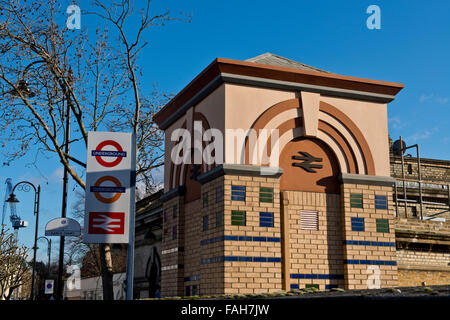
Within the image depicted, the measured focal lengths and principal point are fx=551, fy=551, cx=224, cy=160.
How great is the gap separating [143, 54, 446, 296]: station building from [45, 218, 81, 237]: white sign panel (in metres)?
3.55

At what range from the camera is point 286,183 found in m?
14.4

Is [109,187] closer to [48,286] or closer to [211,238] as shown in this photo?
[211,238]

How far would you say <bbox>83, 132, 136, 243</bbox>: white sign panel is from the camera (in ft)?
29.8

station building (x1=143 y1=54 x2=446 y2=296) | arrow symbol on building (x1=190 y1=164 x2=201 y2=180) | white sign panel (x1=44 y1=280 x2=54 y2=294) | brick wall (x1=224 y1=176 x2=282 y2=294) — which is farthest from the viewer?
white sign panel (x1=44 y1=280 x2=54 y2=294)

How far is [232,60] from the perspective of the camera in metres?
13.8

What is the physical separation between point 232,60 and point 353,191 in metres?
4.77

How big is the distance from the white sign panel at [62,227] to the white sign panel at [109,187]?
8272 millimetres

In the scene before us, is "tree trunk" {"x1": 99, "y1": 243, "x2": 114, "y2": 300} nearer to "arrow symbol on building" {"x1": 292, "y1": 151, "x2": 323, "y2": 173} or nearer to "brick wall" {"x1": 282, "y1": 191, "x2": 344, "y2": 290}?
"brick wall" {"x1": 282, "y1": 191, "x2": 344, "y2": 290}

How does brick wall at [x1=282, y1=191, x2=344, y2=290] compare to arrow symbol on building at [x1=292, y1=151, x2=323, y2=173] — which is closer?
brick wall at [x1=282, y1=191, x2=344, y2=290]

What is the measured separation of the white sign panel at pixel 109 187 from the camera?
29.8 feet

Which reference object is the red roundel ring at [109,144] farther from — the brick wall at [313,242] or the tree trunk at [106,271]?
the tree trunk at [106,271]

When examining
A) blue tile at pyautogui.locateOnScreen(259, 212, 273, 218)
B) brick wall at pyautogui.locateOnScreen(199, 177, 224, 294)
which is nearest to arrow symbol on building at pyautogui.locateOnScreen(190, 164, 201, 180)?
brick wall at pyautogui.locateOnScreen(199, 177, 224, 294)

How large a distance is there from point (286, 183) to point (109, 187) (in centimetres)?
632
